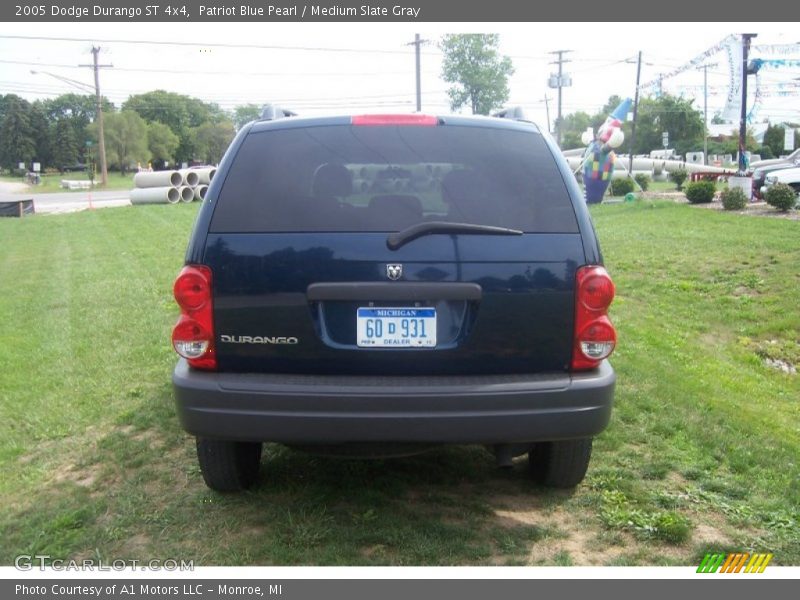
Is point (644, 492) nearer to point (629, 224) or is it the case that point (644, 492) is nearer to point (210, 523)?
point (210, 523)

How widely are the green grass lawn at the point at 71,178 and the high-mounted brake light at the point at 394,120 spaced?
183 feet

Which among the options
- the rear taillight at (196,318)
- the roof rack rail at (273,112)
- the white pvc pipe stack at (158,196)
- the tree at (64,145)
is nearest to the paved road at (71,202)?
the white pvc pipe stack at (158,196)

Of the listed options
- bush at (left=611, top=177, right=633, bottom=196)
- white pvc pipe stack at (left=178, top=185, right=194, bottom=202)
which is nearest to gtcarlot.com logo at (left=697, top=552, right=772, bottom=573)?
bush at (left=611, top=177, right=633, bottom=196)

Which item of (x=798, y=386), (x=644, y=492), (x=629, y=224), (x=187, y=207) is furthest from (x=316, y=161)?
(x=187, y=207)

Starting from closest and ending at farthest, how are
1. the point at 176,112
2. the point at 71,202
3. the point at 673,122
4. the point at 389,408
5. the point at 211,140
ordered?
the point at 389,408, the point at 71,202, the point at 673,122, the point at 211,140, the point at 176,112

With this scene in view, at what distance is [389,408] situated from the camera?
2961 millimetres

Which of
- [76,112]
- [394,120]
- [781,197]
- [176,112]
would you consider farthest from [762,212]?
[76,112]

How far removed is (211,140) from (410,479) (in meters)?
86.7

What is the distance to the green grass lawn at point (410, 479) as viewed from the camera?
3.26m

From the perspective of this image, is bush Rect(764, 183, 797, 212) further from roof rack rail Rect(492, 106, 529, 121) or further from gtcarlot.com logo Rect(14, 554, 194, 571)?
gtcarlot.com logo Rect(14, 554, 194, 571)

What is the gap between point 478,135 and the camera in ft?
11.1

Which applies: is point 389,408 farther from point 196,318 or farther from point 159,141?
point 159,141

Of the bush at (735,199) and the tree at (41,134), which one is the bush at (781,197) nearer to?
the bush at (735,199)

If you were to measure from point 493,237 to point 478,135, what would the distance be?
607 mm
